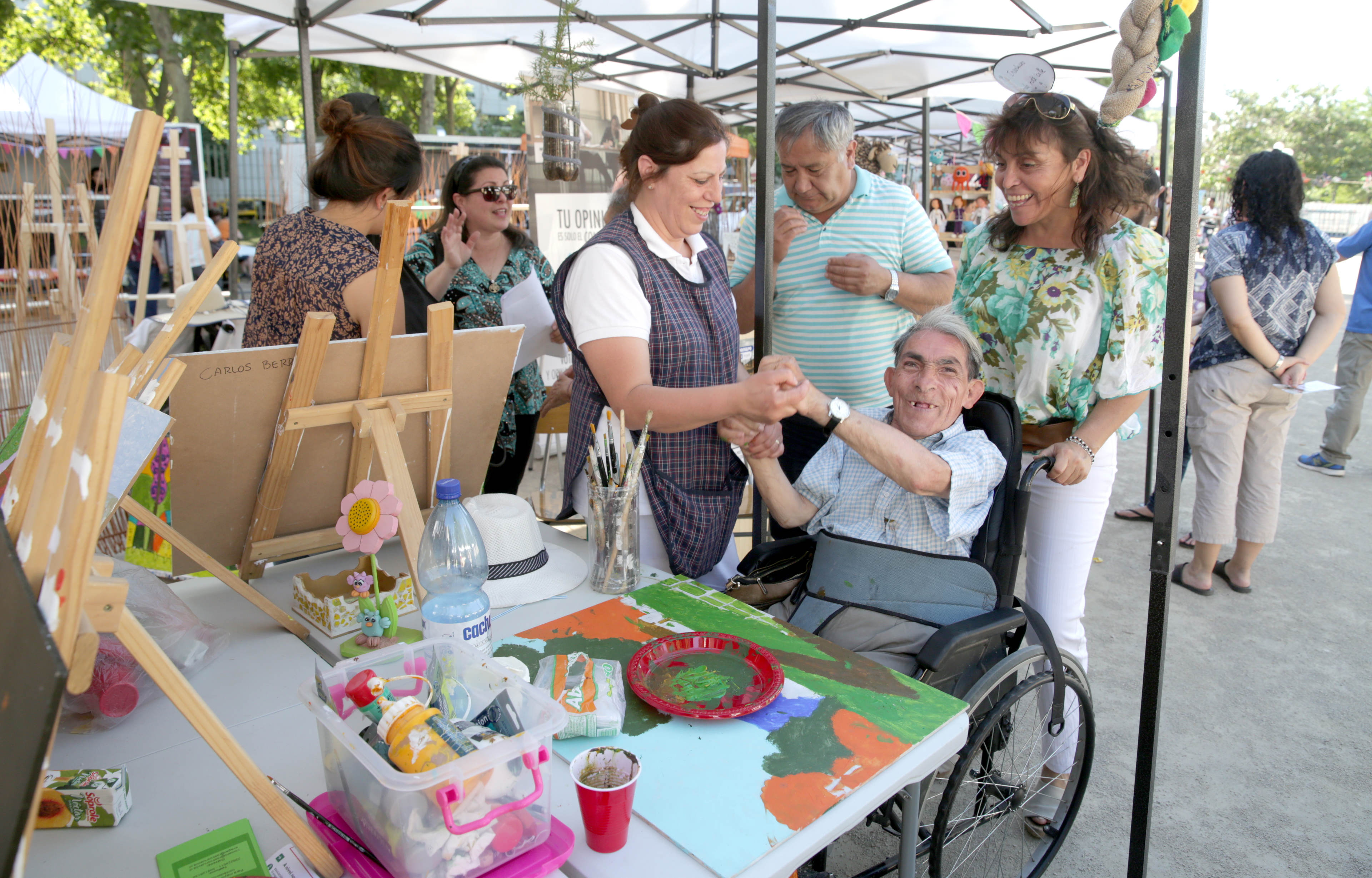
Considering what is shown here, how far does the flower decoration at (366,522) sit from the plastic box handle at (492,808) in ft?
2.20

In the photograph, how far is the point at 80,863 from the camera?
38.7 inches

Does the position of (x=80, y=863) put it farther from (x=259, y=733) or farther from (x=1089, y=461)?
(x=1089, y=461)

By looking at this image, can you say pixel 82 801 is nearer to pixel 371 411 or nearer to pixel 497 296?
pixel 371 411

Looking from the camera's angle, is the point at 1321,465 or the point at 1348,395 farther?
the point at 1321,465

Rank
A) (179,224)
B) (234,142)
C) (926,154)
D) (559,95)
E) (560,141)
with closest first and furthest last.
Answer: (559,95) → (560,141) → (234,142) → (179,224) → (926,154)

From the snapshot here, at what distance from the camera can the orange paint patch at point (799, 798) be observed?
1.05 metres

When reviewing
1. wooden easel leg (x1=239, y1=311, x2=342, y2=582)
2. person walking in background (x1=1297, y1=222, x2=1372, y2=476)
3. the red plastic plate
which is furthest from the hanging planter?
person walking in background (x1=1297, y1=222, x2=1372, y2=476)

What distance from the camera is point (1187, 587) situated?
3686mm

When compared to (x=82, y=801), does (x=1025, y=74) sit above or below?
above

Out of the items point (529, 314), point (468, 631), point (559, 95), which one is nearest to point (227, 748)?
point (468, 631)

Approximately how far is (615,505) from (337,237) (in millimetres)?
1023

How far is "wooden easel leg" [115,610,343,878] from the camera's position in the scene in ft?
2.87

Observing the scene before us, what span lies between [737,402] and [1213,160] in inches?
1820

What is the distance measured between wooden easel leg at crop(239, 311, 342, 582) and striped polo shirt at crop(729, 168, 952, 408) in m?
1.28
